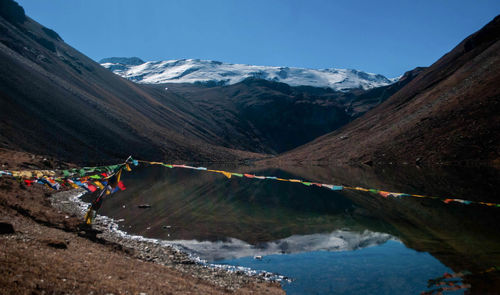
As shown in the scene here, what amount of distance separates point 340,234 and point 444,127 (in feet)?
187

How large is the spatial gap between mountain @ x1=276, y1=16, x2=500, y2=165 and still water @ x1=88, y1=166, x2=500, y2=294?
89.3ft

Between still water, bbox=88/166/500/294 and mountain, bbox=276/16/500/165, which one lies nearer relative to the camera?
still water, bbox=88/166/500/294

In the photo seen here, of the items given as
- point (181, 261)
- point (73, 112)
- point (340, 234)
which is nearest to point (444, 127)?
point (340, 234)

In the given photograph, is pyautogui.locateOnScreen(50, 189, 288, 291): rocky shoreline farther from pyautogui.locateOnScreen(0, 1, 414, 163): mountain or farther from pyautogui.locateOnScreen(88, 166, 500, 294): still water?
pyautogui.locateOnScreen(0, 1, 414, 163): mountain

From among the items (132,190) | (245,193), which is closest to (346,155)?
(245,193)

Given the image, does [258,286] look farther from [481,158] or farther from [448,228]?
[481,158]

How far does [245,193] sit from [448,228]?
21.8 m

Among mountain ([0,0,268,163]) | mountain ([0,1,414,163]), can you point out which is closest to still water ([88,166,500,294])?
mountain ([0,0,268,163])

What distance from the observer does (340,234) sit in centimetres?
1916

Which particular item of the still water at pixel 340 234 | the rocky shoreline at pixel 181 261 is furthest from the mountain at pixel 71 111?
the rocky shoreline at pixel 181 261

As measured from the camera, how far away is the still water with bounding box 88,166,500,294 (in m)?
12.4

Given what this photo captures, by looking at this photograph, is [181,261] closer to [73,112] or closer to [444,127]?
[444,127]

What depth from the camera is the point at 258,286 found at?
11570 mm

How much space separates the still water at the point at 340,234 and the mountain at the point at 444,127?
89.3ft
